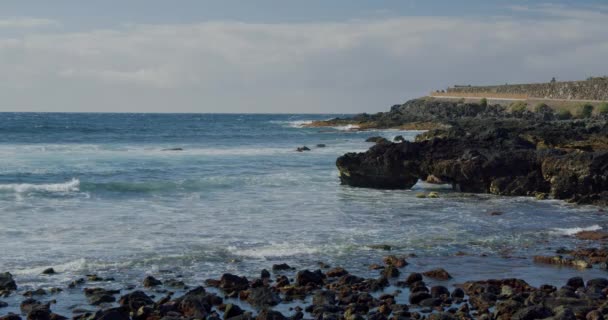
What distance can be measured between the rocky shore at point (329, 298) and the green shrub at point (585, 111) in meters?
50.9

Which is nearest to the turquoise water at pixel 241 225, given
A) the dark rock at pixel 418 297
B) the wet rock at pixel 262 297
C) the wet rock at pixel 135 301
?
the wet rock at pixel 135 301

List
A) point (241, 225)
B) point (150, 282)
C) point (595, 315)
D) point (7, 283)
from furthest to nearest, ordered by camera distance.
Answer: point (241, 225) < point (150, 282) < point (7, 283) < point (595, 315)

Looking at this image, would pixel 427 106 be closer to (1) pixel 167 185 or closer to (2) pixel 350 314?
(1) pixel 167 185

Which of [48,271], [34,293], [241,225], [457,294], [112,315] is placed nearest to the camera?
[112,315]

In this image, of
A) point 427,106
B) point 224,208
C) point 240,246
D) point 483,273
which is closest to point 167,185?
point 224,208

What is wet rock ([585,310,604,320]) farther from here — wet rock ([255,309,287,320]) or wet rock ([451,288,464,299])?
wet rock ([255,309,287,320])

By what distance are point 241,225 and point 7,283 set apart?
8.84 meters

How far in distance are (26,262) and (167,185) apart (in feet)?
53.0

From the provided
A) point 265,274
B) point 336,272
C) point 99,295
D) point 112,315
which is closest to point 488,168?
A: point 336,272

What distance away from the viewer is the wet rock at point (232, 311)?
44.7 feet

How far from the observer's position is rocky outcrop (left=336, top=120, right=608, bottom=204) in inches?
1126

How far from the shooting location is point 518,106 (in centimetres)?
7769

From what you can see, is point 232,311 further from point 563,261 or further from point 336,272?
point 563,261

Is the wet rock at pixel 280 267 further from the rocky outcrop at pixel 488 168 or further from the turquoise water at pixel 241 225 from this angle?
the rocky outcrop at pixel 488 168
